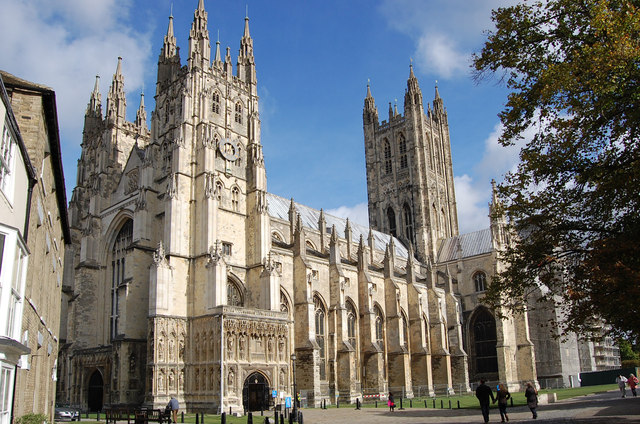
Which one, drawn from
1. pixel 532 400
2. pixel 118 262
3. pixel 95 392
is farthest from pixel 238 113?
pixel 532 400

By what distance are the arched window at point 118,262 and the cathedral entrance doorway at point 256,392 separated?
11.5 m

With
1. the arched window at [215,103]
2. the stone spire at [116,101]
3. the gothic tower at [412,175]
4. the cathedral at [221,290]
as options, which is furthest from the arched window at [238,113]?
the gothic tower at [412,175]

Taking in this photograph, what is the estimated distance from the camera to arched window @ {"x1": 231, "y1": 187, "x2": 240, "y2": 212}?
1503 inches

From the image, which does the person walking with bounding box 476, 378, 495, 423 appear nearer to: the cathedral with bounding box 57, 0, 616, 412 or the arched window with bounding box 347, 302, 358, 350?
the cathedral with bounding box 57, 0, 616, 412

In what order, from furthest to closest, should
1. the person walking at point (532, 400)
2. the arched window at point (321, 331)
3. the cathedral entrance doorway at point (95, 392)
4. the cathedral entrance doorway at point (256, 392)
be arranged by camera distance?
the arched window at point (321, 331) → the cathedral entrance doorway at point (95, 392) → the cathedral entrance doorway at point (256, 392) → the person walking at point (532, 400)

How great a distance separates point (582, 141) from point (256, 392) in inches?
979

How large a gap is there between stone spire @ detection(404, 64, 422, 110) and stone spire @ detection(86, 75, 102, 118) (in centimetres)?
3722

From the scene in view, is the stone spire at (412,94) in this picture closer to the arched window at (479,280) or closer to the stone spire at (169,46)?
the arched window at (479,280)

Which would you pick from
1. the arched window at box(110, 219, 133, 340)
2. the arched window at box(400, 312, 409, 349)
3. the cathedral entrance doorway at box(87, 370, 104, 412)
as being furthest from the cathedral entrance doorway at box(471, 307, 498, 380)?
the cathedral entrance doorway at box(87, 370, 104, 412)

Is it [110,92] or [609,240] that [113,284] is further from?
[609,240]

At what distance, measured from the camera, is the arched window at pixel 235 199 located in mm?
38188

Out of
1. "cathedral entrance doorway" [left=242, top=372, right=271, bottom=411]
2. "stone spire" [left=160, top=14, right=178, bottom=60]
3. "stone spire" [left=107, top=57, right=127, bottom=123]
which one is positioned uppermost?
"stone spire" [left=160, top=14, right=178, bottom=60]

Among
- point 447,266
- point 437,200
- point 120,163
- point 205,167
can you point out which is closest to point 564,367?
point 447,266

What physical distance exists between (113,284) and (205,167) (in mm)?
11350
